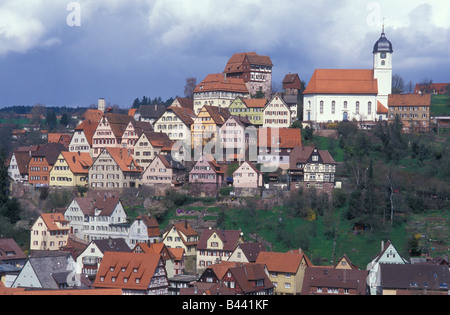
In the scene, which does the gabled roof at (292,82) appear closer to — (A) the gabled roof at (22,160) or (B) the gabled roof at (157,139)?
(B) the gabled roof at (157,139)

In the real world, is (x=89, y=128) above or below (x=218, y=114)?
below

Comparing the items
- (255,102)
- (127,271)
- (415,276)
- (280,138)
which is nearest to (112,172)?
(280,138)

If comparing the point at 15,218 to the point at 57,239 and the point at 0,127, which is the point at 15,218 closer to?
the point at 57,239

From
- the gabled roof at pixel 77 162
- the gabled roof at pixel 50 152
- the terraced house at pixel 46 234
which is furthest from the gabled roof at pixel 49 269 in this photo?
the gabled roof at pixel 50 152

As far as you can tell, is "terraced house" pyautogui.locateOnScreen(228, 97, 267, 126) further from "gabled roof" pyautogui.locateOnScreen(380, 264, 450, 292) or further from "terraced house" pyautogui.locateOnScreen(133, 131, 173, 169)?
"gabled roof" pyautogui.locateOnScreen(380, 264, 450, 292)

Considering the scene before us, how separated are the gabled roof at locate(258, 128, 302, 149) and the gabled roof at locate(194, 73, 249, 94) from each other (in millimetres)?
14388

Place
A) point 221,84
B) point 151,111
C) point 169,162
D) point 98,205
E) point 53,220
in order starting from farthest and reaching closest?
point 151,111 < point 221,84 < point 169,162 < point 98,205 < point 53,220

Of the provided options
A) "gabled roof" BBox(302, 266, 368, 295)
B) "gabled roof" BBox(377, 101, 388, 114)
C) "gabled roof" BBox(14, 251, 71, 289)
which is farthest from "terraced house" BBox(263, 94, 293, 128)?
"gabled roof" BBox(14, 251, 71, 289)

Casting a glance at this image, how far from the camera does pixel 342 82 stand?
90.2 metres

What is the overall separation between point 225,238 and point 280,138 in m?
20.7

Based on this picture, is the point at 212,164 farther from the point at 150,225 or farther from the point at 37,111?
the point at 37,111

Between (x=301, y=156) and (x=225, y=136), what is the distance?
9.82m

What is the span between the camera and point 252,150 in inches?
3088
